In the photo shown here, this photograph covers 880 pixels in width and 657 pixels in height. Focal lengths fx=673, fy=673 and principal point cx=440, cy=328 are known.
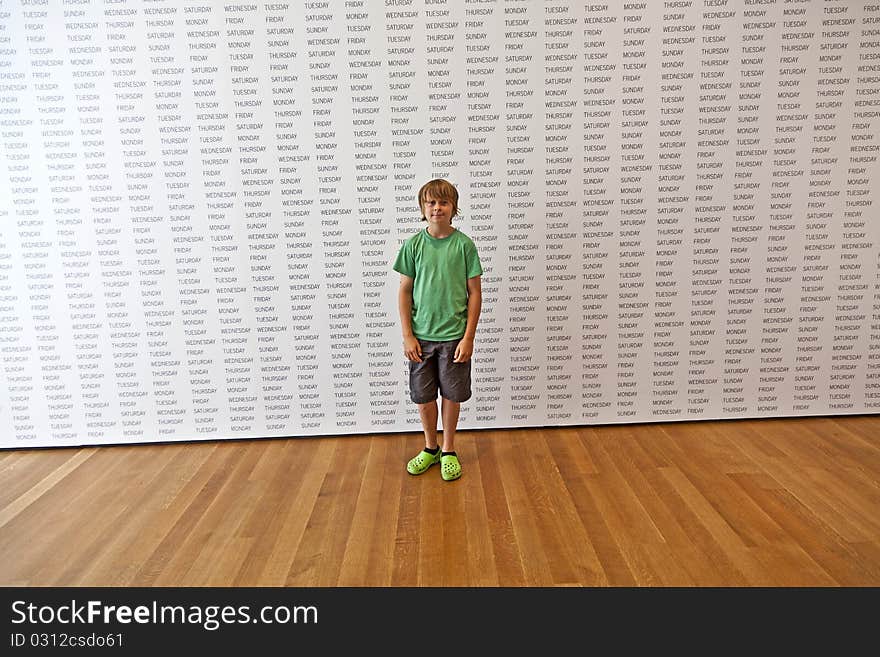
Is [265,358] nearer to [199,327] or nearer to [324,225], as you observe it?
[199,327]

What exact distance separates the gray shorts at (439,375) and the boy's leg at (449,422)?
0.17ft

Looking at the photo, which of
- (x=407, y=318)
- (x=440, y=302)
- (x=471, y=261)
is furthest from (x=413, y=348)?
(x=471, y=261)

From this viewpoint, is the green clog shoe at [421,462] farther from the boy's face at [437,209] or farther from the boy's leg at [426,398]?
the boy's face at [437,209]

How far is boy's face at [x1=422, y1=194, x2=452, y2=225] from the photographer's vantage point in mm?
2727

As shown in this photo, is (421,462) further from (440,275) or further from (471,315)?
(440,275)

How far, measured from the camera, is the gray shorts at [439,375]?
9.61 ft

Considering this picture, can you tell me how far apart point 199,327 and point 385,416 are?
3.39ft

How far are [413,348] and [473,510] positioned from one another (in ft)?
2.36

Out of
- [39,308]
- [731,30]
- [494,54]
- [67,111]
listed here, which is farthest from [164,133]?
[731,30]

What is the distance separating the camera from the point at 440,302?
9.36 feet

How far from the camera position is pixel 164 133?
3.17 m

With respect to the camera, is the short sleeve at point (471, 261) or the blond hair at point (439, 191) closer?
the blond hair at point (439, 191)

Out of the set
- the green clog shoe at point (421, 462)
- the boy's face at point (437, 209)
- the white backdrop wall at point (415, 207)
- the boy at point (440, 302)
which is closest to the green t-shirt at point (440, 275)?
the boy at point (440, 302)

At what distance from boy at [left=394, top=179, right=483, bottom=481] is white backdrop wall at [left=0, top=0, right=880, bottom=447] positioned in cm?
45
